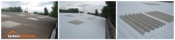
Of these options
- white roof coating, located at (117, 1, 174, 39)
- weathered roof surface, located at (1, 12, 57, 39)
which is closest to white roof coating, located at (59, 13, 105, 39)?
weathered roof surface, located at (1, 12, 57, 39)

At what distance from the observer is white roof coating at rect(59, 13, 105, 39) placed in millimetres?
7141

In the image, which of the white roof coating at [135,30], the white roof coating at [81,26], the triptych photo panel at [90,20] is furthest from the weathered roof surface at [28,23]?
the white roof coating at [135,30]

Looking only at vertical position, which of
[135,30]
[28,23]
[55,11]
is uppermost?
[55,11]

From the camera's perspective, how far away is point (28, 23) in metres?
7.09

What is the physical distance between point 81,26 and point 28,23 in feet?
3.32

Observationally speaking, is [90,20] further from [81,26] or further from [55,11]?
[55,11]

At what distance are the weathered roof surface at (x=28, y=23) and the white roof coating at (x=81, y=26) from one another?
22 centimetres

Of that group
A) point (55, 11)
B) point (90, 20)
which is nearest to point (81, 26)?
point (90, 20)

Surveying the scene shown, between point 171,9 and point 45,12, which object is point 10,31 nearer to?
point 45,12

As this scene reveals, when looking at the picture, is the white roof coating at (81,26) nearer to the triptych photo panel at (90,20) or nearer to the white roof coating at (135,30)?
the triptych photo panel at (90,20)

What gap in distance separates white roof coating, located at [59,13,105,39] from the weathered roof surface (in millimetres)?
217

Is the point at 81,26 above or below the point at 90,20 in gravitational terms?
below

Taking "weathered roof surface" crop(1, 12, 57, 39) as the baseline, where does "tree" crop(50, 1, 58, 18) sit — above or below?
above

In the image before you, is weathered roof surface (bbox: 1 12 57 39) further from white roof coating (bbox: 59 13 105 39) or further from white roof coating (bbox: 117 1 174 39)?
white roof coating (bbox: 117 1 174 39)
